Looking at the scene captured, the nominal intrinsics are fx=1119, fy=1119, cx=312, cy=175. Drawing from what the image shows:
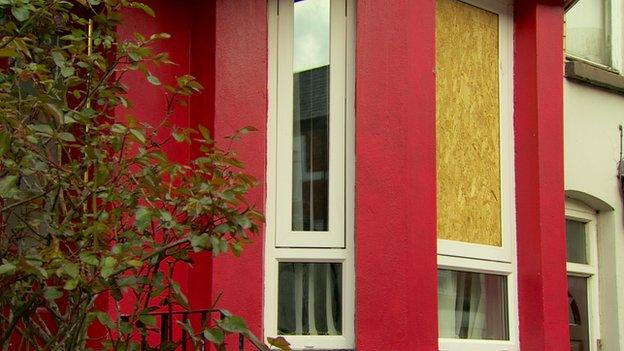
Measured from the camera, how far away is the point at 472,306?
7.54 metres

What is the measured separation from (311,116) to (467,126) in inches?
52.0

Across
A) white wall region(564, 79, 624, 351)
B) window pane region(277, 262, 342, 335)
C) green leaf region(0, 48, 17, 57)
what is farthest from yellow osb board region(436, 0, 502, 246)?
green leaf region(0, 48, 17, 57)

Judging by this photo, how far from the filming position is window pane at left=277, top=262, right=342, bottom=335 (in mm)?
6668

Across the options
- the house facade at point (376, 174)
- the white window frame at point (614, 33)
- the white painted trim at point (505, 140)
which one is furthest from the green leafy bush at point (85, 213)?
the white window frame at point (614, 33)

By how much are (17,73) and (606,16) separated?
21.8 feet

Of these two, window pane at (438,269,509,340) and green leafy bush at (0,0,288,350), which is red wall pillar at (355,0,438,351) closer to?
window pane at (438,269,509,340)

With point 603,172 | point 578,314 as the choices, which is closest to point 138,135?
point 603,172

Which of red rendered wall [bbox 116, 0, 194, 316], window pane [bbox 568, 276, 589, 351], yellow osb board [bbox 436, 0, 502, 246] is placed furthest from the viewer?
window pane [bbox 568, 276, 589, 351]

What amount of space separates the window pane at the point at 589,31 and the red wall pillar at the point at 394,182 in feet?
9.58

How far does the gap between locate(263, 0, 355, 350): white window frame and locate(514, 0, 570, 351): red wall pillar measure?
63.8 inches

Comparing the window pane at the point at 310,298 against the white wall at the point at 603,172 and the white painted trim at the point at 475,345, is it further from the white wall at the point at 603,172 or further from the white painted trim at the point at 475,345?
the white wall at the point at 603,172

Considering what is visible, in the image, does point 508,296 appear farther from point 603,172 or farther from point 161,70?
point 161,70

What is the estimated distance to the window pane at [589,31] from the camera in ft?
31.4

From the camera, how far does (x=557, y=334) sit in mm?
7730
